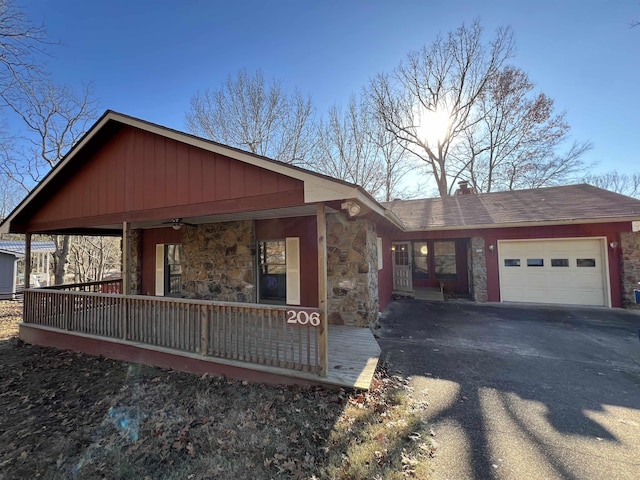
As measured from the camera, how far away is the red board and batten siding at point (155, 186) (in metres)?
4.29

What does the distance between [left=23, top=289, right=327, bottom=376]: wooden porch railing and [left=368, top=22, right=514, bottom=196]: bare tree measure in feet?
55.1

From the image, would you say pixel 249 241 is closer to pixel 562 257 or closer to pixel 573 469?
pixel 573 469

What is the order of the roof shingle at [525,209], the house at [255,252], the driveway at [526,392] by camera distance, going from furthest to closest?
1. the roof shingle at [525,209]
2. the house at [255,252]
3. the driveway at [526,392]

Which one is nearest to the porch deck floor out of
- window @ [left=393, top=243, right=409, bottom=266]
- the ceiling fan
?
the ceiling fan

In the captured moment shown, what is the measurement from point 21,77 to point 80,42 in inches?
70.8

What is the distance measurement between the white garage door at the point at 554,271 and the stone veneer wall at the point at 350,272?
19.3 feet

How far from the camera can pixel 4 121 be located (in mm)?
9602

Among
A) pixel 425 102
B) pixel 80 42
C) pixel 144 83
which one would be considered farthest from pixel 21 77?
pixel 425 102

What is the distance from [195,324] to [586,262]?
37.1ft

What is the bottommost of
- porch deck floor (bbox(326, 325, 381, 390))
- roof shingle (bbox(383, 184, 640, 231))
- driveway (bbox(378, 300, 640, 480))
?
driveway (bbox(378, 300, 640, 480))

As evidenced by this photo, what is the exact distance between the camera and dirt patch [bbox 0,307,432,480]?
2.61 meters

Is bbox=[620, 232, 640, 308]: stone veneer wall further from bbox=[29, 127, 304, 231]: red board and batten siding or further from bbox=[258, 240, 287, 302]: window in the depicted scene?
bbox=[29, 127, 304, 231]: red board and batten siding

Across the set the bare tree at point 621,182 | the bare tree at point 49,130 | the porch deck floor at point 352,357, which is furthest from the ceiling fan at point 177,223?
the bare tree at point 621,182

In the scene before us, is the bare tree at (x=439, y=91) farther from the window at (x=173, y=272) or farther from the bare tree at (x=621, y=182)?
the bare tree at (x=621, y=182)
